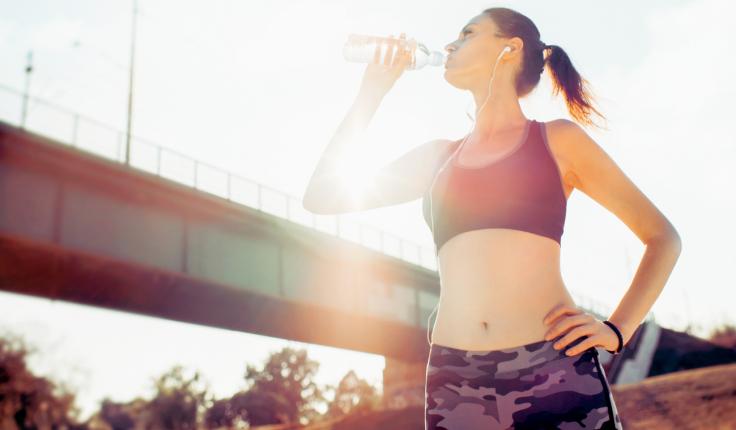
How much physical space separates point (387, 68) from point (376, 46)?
0.20 meters

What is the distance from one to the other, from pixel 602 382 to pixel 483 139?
1.07 meters

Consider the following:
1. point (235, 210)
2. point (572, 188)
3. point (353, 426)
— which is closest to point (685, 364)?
point (353, 426)

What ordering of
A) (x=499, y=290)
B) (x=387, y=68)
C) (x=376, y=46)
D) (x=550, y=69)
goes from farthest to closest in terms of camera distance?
(x=550, y=69), (x=376, y=46), (x=387, y=68), (x=499, y=290)

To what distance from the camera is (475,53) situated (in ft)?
10.3

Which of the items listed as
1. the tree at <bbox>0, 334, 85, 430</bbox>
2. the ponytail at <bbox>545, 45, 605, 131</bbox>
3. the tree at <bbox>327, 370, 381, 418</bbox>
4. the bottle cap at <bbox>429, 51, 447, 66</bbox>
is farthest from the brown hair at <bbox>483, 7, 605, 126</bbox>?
the tree at <bbox>327, 370, 381, 418</bbox>

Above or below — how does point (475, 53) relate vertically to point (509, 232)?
above

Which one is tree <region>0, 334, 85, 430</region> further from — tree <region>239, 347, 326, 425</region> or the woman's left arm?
the woman's left arm

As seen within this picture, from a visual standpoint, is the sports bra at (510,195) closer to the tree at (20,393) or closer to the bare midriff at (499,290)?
the bare midriff at (499,290)

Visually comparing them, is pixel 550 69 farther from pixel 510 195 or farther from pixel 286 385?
pixel 286 385

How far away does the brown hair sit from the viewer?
3.29m

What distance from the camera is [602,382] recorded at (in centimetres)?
253

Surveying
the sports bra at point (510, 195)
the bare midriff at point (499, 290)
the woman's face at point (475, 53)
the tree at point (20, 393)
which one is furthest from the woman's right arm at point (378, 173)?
the tree at point (20, 393)

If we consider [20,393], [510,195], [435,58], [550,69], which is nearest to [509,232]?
[510,195]

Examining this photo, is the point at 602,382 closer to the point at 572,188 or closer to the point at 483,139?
the point at 572,188
